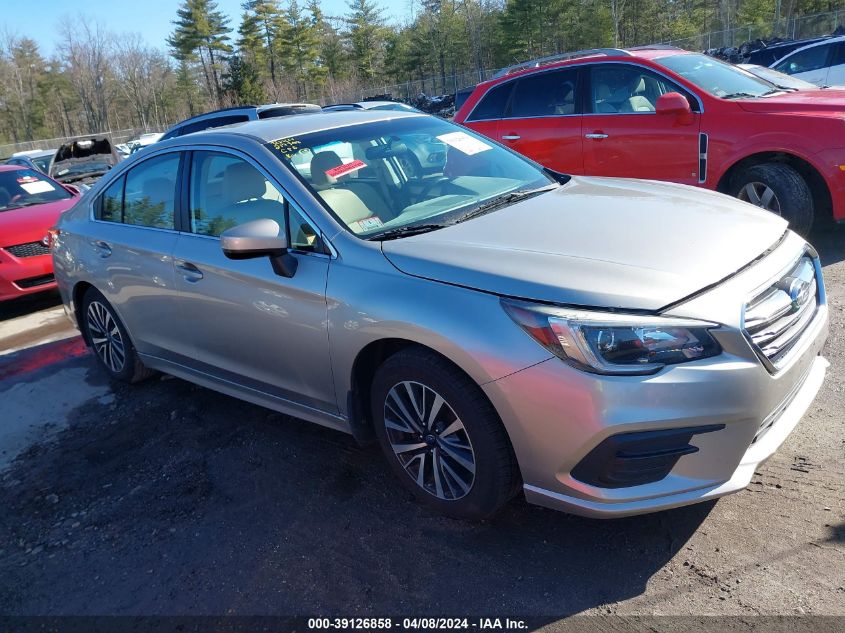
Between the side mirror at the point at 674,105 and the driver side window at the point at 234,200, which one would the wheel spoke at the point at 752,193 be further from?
the driver side window at the point at 234,200

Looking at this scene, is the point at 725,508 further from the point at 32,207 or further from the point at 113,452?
the point at 32,207

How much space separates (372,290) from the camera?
2879 mm

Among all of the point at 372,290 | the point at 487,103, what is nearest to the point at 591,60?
the point at 487,103

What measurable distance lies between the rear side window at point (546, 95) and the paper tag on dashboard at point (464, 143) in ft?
10.8

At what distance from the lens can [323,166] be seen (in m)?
3.47

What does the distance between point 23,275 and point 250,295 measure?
5032 millimetres

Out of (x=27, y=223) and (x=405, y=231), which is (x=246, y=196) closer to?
(x=405, y=231)

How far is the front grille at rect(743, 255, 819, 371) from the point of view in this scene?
2.45 meters

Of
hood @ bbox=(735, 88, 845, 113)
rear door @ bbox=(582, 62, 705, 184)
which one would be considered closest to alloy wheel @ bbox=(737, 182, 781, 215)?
rear door @ bbox=(582, 62, 705, 184)

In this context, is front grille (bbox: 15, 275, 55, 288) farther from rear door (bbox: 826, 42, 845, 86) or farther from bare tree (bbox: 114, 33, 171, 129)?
bare tree (bbox: 114, 33, 171, 129)

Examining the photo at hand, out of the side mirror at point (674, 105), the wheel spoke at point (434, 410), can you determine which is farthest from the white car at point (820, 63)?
the wheel spoke at point (434, 410)

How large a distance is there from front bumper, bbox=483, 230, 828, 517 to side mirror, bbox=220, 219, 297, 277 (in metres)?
1.22

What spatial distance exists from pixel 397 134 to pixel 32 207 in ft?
20.2

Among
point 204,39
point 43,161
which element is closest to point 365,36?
point 204,39
